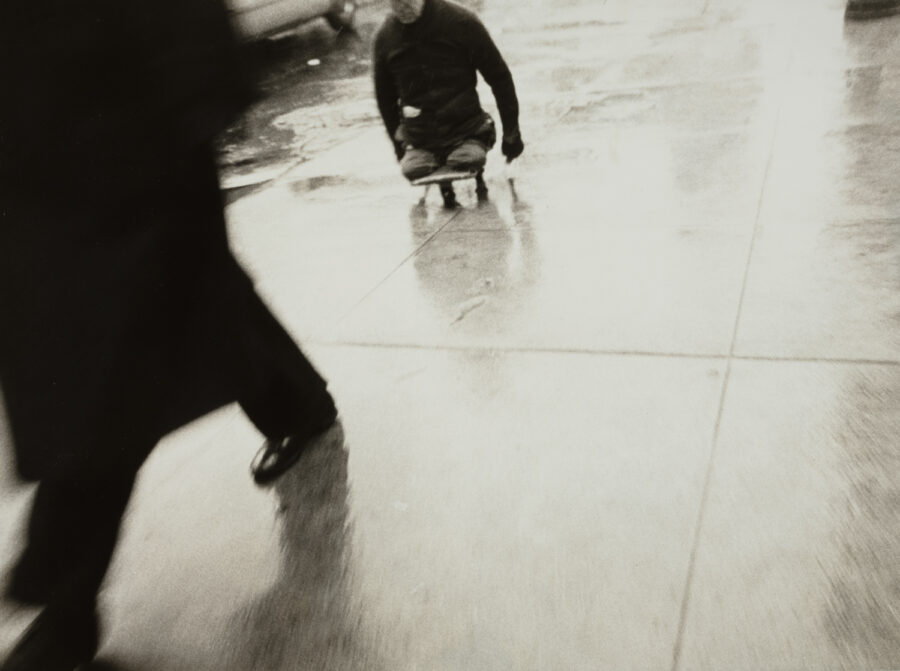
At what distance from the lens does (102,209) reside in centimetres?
169

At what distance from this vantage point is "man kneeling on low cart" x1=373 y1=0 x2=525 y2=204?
432 centimetres

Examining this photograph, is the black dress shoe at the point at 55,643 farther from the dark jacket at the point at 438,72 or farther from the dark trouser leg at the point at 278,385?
the dark jacket at the point at 438,72

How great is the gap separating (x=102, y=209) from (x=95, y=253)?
102 mm

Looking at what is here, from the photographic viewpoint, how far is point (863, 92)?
5164 millimetres

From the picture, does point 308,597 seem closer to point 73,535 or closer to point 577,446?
point 73,535

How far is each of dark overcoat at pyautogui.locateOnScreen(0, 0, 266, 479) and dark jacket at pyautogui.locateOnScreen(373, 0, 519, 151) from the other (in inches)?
107

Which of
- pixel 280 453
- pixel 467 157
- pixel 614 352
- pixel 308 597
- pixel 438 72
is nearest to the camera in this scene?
pixel 308 597

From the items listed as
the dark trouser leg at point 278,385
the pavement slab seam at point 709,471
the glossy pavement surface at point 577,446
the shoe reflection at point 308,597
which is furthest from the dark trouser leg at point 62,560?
the pavement slab seam at point 709,471

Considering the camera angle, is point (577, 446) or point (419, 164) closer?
point (577, 446)

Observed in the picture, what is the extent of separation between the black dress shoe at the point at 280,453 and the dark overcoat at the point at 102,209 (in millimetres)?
607

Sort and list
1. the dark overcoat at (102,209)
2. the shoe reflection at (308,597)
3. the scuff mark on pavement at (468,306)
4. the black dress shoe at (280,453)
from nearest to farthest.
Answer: the dark overcoat at (102,209) → the shoe reflection at (308,597) → the black dress shoe at (280,453) → the scuff mark on pavement at (468,306)

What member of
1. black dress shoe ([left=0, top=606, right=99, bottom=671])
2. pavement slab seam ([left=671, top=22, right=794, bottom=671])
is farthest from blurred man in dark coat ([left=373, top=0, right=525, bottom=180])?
black dress shoe ([left=0, top=606, right=99, bottom=671])

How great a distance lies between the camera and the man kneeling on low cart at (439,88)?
4.32 meters

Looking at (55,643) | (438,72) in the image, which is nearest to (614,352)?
(55,643)
